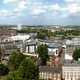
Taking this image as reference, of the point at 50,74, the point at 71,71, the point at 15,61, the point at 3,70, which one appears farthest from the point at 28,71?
the point at 3,70

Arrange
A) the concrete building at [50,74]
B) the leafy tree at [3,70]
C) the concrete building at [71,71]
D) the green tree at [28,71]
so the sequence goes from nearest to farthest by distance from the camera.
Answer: the green tree at [28,71]
the concrete building at [50,74]
the concrete building at [71,71]
the leafy tree at [3,70]

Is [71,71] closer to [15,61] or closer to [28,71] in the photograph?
[15,61]

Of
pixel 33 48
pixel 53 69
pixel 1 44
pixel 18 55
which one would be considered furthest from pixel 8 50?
pixel 53 69

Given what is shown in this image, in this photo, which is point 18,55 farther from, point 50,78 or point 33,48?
point 33,48

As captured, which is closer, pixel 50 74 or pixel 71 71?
pixel 50 74

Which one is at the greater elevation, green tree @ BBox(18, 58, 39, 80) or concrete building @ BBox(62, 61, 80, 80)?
green tree @ BBox(18, 58, 39, 80)

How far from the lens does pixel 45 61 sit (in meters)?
24.0

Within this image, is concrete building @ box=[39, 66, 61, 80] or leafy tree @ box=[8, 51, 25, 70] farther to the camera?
leafy tree @ box=[8, 51, 25, 70]

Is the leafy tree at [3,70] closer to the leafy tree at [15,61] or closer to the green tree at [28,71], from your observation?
the leafy tree at [15,61]

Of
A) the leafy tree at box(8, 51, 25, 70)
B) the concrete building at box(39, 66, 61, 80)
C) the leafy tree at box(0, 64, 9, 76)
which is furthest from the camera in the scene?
the leafy tree at box(0, 64, 9, 76)

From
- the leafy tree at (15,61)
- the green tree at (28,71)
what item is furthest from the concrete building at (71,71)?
the green tree at (28,71)

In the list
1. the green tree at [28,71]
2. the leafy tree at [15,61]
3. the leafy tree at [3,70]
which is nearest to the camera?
the green tree at [28,71]

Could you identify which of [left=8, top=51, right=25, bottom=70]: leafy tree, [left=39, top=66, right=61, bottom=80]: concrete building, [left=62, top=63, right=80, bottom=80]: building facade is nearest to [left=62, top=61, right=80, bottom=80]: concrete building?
[left=62, top=63, right=80, bottom=80]: building facade

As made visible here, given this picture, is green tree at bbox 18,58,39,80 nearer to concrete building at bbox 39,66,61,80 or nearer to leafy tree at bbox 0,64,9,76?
concrete building at bbox 39,66,61,80
